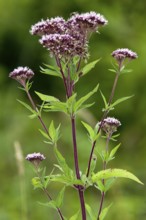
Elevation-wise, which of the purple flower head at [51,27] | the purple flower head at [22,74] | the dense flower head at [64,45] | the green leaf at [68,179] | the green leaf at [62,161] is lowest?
the green leaf at [68,179]

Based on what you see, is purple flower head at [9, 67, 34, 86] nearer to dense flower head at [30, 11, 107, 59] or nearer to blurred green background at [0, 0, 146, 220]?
dense flower head at [30, 11, 107, 59]

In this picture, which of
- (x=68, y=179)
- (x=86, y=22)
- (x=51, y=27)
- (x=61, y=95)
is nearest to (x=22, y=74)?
(x=51, y=27)

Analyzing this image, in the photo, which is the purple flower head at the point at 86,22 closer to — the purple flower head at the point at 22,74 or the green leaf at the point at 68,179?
the purple flower head at the point at 22,74

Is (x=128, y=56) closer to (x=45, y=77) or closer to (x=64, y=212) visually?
(x=64, y=212)

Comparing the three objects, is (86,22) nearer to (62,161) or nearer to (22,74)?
(22,74)

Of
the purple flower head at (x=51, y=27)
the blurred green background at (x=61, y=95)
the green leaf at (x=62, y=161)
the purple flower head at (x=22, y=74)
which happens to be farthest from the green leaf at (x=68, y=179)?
the blurred green background at (x=61, y=95)

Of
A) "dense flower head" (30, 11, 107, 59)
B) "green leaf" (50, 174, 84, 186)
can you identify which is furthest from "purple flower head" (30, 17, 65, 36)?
"green leaf" (50, 174, 84, 186)

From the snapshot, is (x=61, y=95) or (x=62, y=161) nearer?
(x=62, y=161)
